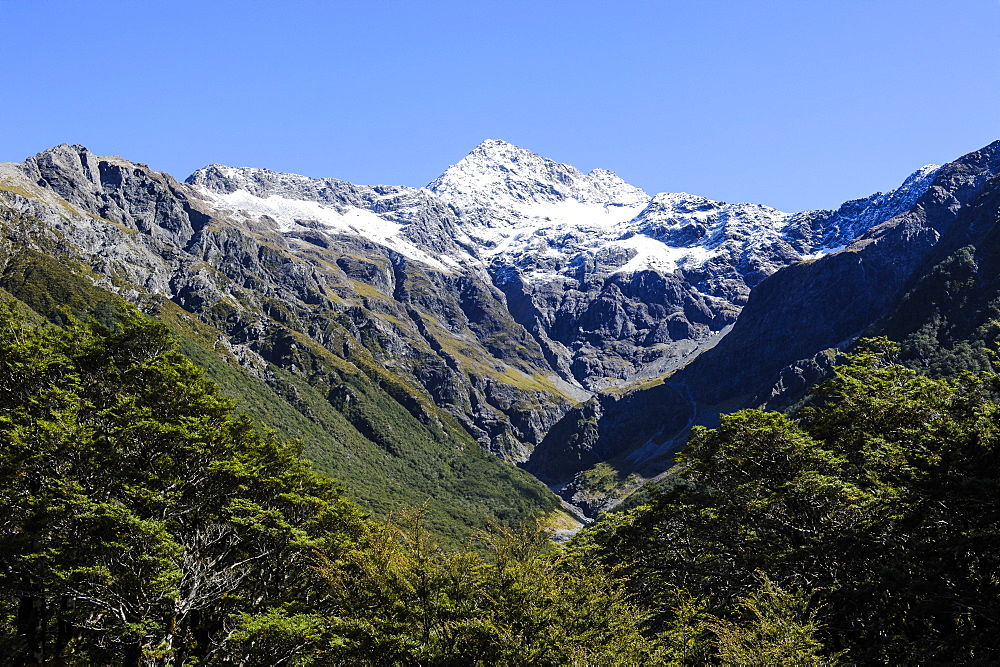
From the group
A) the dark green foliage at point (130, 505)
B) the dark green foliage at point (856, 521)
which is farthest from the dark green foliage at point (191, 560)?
the dark green foliage at point (856, 521)

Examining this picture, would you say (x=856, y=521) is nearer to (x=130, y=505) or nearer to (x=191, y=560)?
(x=191, y=560)

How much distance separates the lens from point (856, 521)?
118 ft

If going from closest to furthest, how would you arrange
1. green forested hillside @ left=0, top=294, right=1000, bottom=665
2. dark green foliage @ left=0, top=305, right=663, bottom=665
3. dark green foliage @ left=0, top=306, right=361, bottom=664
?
green forested hillside @ left=0, top=294, right=1000, bottom=665
dark green foliage @ left=0, top=305, right=663, bottom=665
dark green foliage @ left=0, top=306, right=361, bottom=664

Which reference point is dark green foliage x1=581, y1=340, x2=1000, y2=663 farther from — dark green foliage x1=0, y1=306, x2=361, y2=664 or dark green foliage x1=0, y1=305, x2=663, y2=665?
dark green foliage x1=0, y1=306, x2=361, y2=664

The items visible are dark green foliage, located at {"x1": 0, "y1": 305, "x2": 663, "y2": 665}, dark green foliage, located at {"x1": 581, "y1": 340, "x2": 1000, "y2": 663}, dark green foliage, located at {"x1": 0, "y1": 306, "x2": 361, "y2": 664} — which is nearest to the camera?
dark green foliage, located at {"x1": 581, "y1": 340, "x2": 1000, "y2": 663}

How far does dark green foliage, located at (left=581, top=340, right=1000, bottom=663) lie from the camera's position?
25500mm

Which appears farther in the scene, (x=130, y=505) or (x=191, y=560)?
(x=191, y=560)

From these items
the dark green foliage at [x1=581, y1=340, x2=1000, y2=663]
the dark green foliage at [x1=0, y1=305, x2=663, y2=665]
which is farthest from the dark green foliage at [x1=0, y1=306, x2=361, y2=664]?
the dark green foliage at [x1=581, y1=340, x2=1000, y2=663]

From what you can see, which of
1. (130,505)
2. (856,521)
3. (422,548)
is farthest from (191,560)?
(856,521)

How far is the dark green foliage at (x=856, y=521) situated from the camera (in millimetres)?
25500

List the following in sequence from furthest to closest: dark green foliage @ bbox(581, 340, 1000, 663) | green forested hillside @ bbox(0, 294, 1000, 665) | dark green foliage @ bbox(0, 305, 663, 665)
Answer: dark green foliage @ bbox(0, 305, 663, 665) → green forested hillside @ bbox(0, 294, 1000, 665) → dark green foliage @ bbox(581, 340, 1000, 663)

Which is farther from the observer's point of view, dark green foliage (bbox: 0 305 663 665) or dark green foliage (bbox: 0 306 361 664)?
dark green foliage (bbox: 0 306 361 664)

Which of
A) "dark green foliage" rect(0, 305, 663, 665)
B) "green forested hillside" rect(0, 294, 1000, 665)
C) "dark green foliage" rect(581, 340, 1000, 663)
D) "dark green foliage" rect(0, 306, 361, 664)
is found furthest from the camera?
"dark green foliage" rect(0, 306, 361, 664)

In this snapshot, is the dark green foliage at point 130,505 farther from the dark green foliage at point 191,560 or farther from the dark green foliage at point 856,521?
the dark green foliage at point 856,521
